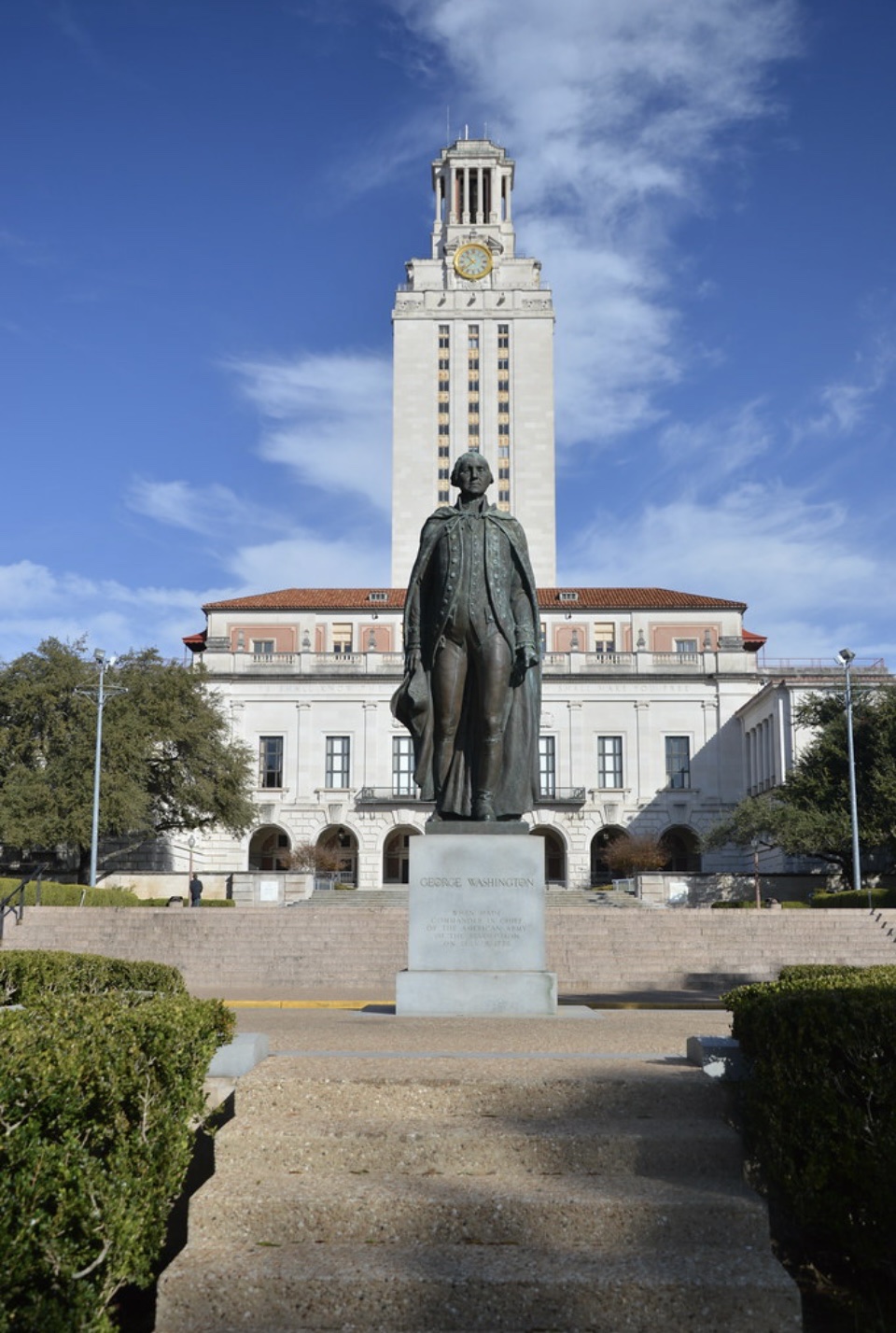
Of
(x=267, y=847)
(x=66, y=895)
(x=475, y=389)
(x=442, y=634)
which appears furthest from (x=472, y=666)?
(x=475, y=389)

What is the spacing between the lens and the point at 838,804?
151 feet

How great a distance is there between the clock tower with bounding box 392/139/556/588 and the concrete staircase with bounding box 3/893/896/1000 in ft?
175

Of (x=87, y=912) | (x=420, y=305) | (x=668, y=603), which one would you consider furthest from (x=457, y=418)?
(x=87, y=912)

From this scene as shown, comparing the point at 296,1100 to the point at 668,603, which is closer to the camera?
the point at 296,1100

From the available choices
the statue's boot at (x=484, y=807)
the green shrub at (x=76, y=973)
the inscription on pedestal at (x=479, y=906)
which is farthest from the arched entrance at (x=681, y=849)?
the inscription on pedestal at (x=479, y=906)

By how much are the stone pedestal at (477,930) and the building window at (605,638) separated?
192 ft

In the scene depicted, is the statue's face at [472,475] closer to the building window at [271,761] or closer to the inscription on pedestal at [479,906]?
the inscription on pedestal at [479,906]

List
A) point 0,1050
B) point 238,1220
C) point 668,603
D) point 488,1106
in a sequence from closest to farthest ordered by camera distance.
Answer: point 0,1050, point 238,1220, point 488,1106, point 668,603

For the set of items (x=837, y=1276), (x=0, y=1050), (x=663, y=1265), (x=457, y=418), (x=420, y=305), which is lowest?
(x=837, y=1276)

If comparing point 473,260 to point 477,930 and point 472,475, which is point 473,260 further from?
point 477,930

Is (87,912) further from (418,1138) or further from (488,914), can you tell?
(418,1138)

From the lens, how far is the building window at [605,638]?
6725 cm

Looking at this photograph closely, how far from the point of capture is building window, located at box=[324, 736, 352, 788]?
64.4 metres

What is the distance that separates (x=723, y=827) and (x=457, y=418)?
40884 mm
